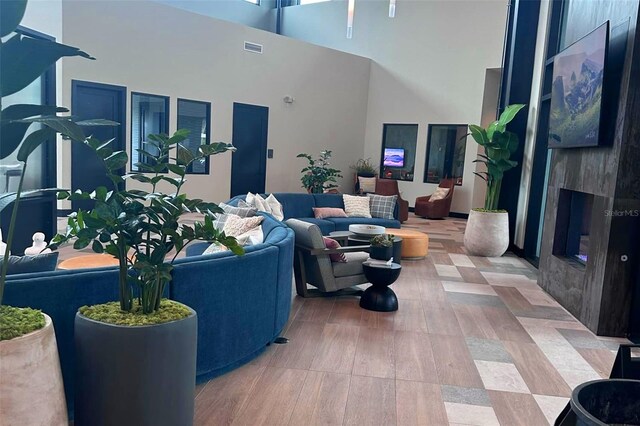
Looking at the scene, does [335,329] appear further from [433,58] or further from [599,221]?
[433,58]

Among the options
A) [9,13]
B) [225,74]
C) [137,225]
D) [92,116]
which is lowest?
[137,225]

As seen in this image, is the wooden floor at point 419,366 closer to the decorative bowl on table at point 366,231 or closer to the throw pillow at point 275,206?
the decorative bowl on table at point 366,231

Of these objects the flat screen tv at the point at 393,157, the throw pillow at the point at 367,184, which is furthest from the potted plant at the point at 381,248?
the flat screen tv at the point at 393,157

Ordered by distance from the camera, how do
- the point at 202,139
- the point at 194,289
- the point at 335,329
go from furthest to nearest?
the point at 202,139, the point at 335,329, the point at 194,289

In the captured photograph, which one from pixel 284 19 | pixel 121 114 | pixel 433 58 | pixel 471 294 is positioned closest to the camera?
pixel 471 294

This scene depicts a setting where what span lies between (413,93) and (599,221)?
8.25m

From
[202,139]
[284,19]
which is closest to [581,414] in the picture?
[202,139]

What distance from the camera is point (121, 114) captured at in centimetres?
825

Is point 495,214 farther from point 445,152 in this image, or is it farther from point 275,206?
point 445,152

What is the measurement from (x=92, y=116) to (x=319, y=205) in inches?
161

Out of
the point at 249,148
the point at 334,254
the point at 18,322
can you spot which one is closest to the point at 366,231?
the point at 334,254

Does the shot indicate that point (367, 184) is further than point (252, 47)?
Yes

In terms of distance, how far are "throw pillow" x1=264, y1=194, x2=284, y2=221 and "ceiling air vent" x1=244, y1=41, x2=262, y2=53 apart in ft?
14.8

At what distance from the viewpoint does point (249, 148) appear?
10281mm
